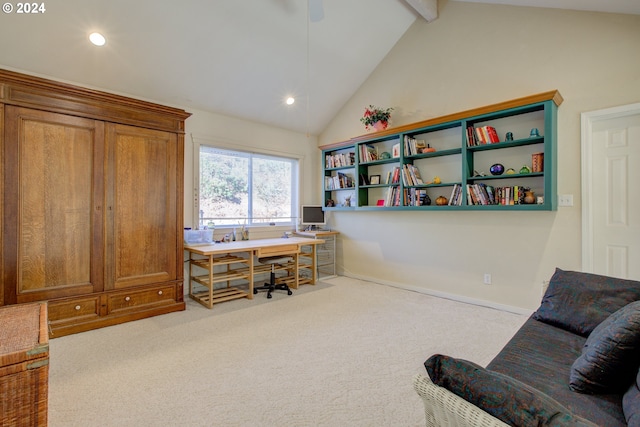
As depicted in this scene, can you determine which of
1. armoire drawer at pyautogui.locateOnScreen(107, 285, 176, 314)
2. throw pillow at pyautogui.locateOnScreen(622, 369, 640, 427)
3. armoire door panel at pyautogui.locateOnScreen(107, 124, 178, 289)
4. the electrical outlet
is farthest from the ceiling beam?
armoire drawer at pyautogui.locateOnScreen(107, 285, 176, 314)

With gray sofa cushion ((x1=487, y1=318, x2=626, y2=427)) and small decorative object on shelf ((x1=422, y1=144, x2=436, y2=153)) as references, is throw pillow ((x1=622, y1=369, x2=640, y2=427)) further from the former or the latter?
small decorative object on shelf ((x1=422, y1=144, x2=436, y2=153))

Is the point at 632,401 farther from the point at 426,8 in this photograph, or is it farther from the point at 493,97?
the point at 426,8

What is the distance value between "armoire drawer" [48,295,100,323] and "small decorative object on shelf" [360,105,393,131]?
386 cm

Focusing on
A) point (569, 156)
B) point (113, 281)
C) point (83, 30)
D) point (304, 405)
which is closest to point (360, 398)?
point (304, 405)

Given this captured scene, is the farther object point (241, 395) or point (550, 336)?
point (241, 395)

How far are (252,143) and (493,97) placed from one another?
10.7 feet

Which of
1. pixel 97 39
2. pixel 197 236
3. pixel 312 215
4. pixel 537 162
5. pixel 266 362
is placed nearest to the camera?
pixel 266 362

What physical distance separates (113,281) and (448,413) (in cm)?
319

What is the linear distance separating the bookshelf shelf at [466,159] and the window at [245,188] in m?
1.19

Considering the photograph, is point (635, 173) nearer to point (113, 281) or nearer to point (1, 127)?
point (113, 281)

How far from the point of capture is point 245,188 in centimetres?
468

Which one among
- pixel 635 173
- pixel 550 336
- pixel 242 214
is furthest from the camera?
pixel 242 214

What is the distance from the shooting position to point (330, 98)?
4.79 meters

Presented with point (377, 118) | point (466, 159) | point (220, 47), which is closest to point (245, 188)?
point (220, 47)
